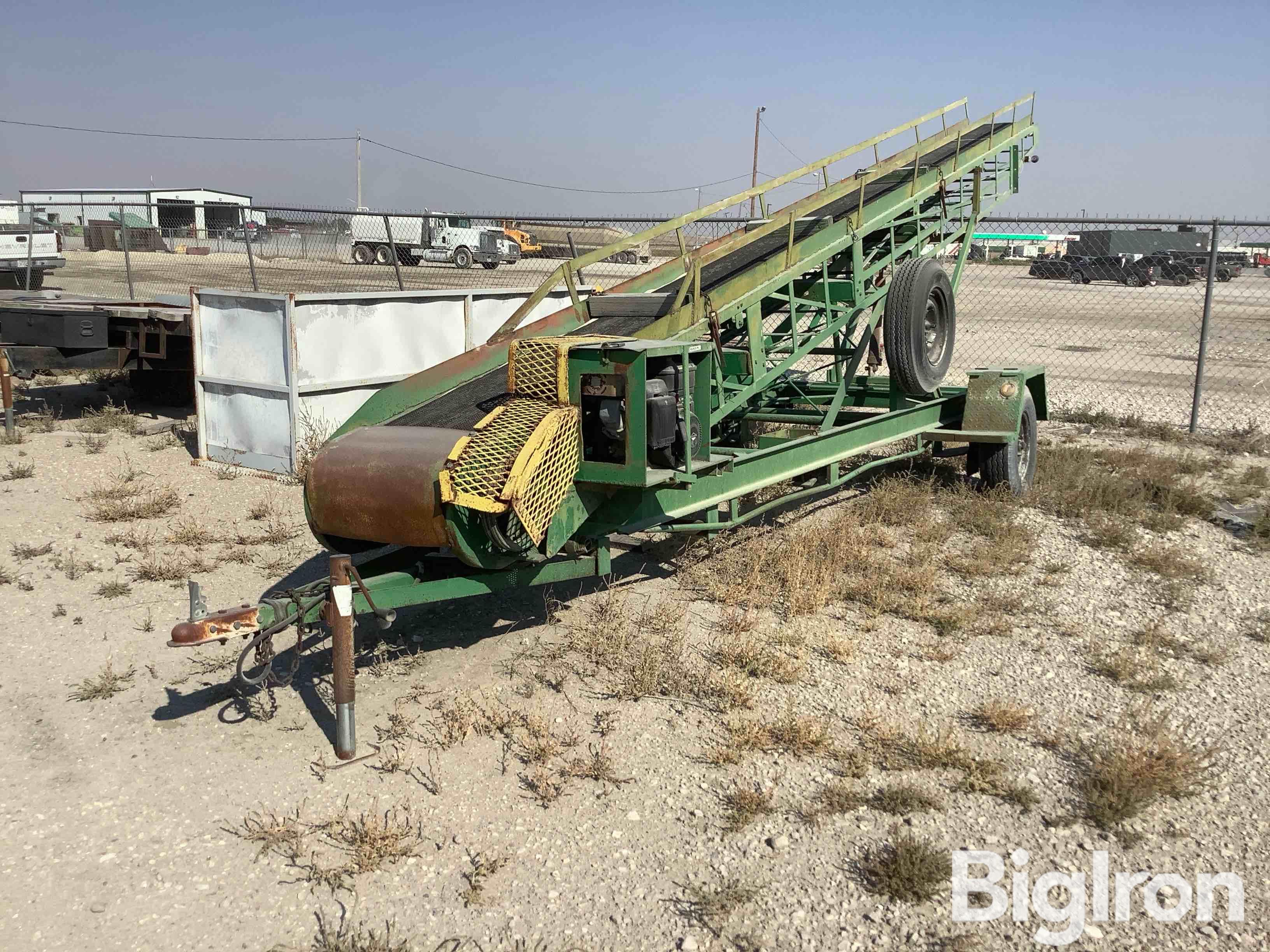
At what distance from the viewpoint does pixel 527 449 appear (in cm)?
404

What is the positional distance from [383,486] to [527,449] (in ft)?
2.23

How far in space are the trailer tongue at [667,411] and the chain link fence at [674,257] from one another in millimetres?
1658

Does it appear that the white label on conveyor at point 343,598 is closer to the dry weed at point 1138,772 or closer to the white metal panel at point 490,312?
the dry weed at point 1138,772

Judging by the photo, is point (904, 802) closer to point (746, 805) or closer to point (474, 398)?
point (746, 805)

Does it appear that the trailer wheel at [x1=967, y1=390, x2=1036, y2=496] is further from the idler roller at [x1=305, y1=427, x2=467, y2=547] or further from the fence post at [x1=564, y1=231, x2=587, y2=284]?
the idler roller at [x1=305, y1=427, x2=467, y2=547]

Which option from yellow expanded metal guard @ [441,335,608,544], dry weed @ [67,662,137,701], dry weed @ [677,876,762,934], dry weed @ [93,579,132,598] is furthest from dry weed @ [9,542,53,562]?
dry weed @ [677,876,762,934]

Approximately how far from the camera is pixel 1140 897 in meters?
3.31

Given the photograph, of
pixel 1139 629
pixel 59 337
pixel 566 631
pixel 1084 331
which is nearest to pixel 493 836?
pixel 566 631

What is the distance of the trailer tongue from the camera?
414cm

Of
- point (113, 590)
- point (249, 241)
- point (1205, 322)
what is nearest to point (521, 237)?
point (249, 241)

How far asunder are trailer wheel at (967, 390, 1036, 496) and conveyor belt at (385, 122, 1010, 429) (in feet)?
6.71

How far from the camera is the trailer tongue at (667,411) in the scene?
4.14m

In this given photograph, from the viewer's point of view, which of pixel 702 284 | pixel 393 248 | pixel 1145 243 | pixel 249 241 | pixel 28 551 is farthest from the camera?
pixel 1145 243

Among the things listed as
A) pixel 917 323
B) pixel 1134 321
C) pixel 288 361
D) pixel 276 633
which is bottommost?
pixel 1134 321
